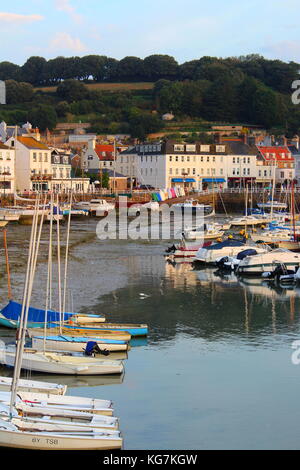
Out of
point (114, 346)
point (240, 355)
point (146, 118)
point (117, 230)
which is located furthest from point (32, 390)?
point (146, 118)

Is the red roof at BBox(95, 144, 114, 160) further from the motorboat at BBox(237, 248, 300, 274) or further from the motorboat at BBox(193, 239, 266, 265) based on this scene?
the motorboat at BBox(237, 248, 300, 274)

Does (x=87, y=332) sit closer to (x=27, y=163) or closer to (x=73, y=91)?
(x=27, y=163)

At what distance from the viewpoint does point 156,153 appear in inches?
3900

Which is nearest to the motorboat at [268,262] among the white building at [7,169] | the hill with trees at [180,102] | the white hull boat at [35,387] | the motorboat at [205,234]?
the motorboat at [205,234]

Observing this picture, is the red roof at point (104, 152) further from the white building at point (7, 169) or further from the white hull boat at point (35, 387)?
the white hull boat at point (35, 387)

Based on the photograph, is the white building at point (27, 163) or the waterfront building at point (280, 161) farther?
the waterfront building at point (280, 161)

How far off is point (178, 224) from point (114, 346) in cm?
4519

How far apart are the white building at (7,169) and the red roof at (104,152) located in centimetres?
2158

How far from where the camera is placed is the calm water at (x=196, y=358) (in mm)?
19219

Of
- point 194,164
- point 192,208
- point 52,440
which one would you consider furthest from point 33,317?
point 194,164

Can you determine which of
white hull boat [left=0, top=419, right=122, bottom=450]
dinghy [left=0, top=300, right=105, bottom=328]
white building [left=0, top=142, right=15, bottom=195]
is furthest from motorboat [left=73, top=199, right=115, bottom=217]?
white hull boat [left=0, top=419, right=122, bottom=450]

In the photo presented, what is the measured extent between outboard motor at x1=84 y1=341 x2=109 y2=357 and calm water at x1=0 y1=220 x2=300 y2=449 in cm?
74
